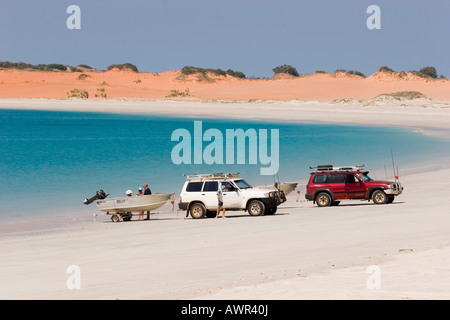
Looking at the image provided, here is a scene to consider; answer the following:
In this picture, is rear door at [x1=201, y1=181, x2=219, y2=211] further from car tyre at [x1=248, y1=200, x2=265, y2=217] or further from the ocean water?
the ocean water

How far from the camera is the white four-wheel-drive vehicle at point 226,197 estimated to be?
27.7 metres

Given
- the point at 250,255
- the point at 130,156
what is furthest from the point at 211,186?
the point at 130,156

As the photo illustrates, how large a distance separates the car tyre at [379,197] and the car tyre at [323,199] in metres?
1.71

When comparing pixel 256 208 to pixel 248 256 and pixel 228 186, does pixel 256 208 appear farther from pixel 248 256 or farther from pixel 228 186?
pixel 248 256

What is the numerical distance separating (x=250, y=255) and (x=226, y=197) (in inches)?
427

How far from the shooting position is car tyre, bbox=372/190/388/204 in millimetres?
29266

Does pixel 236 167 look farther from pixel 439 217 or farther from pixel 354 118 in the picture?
pixel 354 118

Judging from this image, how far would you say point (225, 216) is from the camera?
95.7 feet

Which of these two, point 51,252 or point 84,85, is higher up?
point 84,85

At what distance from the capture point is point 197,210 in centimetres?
2862

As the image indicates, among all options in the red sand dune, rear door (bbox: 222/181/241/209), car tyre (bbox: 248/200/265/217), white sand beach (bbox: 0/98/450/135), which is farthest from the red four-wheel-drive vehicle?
the red sand dune

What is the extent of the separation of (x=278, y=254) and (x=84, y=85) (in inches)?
6640
